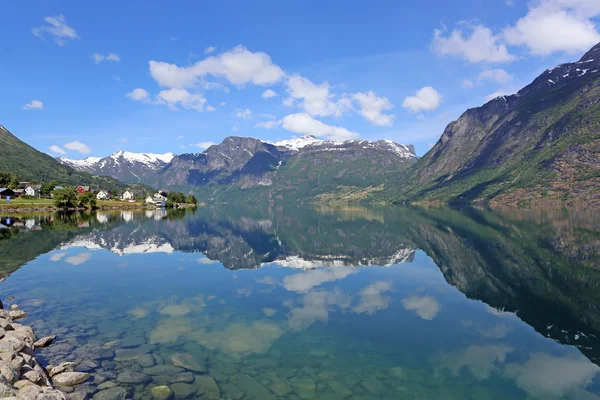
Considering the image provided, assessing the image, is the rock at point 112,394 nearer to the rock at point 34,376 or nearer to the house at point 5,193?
the rock at point 34,376

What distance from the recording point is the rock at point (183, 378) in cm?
1952

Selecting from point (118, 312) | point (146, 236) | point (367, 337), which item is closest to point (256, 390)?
point (367, 337)

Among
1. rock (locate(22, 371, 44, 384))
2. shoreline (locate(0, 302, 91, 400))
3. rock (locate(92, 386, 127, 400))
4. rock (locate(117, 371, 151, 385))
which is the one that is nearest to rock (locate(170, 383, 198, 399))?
rock (locate(117, 371, 151, 385))

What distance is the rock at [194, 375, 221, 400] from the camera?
1824 cm

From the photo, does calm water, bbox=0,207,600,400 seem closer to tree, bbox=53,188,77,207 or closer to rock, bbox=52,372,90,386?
rock, bbox=52,372,90,386

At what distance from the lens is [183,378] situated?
1978cm

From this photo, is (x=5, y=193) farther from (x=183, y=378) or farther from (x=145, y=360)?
(x=183, y=378)

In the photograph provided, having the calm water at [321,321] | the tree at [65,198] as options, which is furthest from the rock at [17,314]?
the tree at [65,198]

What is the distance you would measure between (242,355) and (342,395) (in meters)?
7.39

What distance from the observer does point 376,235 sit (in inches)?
3875

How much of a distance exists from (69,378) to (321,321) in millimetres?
17879

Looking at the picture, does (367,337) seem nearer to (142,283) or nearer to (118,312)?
(118,312)

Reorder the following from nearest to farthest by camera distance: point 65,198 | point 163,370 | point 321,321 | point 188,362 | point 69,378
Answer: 1. point 69,378
2. point 163,370
3. point 188,362
4. point 321,321
5. point 65,198

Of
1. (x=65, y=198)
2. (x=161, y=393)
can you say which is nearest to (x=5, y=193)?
(x=65, y=198)
